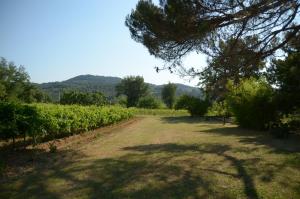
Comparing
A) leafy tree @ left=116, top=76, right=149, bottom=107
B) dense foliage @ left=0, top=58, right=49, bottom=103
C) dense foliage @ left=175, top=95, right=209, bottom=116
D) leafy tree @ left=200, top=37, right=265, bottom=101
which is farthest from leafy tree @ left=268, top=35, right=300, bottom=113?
leafy tree @ left=116, top=76, right=149, bottom=107

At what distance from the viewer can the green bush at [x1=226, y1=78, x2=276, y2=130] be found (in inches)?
815

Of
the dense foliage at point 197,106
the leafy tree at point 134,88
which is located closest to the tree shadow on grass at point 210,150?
the dense foliage at point 197,106

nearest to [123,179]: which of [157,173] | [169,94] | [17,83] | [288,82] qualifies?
[157,173]

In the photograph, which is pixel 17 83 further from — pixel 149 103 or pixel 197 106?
pixel 197 106

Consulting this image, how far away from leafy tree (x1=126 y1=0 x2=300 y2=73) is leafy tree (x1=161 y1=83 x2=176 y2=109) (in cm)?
9186

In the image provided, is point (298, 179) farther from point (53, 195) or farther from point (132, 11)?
point (132, 11)

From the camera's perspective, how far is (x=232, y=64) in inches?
479

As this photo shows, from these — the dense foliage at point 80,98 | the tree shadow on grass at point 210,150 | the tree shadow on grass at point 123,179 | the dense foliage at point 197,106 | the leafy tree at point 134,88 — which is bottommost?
the tree shadow on grass at point 123,179

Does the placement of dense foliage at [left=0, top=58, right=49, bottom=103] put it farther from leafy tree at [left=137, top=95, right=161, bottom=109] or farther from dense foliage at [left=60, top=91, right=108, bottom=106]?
leafy tree at [left=137, top=95, right=161, bottom=109]

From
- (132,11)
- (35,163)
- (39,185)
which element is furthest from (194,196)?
(132,11)

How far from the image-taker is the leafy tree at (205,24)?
11164 millimetres

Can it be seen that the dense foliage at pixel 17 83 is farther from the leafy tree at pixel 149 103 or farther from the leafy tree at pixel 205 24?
the leafy tree at pixel 205 24

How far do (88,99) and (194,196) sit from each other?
90478mm

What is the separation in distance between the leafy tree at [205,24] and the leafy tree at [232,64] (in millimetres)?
222
